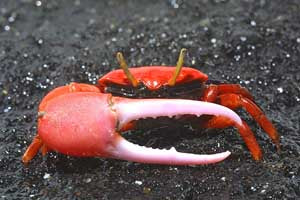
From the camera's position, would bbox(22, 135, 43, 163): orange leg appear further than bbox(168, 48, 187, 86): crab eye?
Yes

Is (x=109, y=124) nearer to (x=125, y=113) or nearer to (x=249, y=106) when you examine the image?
(x=125, y=113)

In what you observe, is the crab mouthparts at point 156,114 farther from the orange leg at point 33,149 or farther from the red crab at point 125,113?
the orange leg at point 33,149

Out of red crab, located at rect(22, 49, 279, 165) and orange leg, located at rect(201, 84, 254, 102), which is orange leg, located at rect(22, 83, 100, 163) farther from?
orange leg, located at rect(201, 84, 254, 102)

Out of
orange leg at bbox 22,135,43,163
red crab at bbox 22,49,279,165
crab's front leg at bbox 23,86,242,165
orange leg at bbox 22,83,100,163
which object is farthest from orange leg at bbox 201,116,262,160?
orange leg at bbox 22,135,43,163

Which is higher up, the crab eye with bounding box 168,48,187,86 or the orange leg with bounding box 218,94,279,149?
the crab eye with bounding box 168,48,187,86

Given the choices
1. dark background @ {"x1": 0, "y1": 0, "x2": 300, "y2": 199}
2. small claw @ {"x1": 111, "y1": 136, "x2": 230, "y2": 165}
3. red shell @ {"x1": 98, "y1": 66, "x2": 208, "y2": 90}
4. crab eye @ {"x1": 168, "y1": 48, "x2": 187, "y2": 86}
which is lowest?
dark background @ {"x1": 0, "y1": 0, "x2": 300, "y2": 199}

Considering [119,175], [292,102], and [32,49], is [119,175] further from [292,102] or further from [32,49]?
[32,49]

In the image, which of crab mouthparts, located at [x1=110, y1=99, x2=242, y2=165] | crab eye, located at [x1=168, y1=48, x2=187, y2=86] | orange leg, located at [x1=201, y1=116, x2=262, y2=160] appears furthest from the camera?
orange leg, located at [x1=201, y1=116, x2=262, y2=160]
